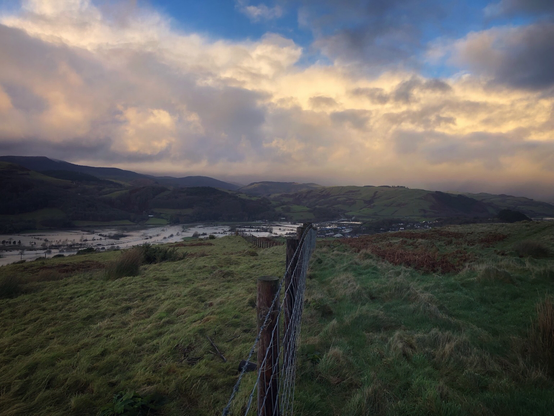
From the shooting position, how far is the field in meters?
3.59

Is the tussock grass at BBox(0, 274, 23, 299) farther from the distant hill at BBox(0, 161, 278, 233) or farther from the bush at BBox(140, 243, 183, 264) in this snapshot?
the distant hill at BBox(0, 161, 278, 233)

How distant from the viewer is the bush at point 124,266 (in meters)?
11.7

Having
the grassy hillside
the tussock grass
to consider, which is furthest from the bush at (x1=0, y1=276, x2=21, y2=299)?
the grassy hillside

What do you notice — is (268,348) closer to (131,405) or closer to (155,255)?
(131,405)

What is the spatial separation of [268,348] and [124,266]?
12.1 m

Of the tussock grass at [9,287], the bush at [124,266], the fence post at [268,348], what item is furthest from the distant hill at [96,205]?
the fence post at [268,348]

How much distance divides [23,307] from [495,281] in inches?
608

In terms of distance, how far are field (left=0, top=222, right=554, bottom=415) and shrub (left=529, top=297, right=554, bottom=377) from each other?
0.8 inches

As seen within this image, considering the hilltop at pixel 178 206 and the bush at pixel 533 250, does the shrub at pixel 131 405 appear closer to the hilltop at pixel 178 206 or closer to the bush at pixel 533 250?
the bush at pixel 533 250

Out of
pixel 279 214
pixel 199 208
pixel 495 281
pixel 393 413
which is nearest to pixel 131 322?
pixel 393 413

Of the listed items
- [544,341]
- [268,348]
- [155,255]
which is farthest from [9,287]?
[544,341]

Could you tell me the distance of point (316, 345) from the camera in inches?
196

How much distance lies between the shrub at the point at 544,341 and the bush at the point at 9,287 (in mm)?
15251

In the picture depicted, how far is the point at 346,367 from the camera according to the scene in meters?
4.26
